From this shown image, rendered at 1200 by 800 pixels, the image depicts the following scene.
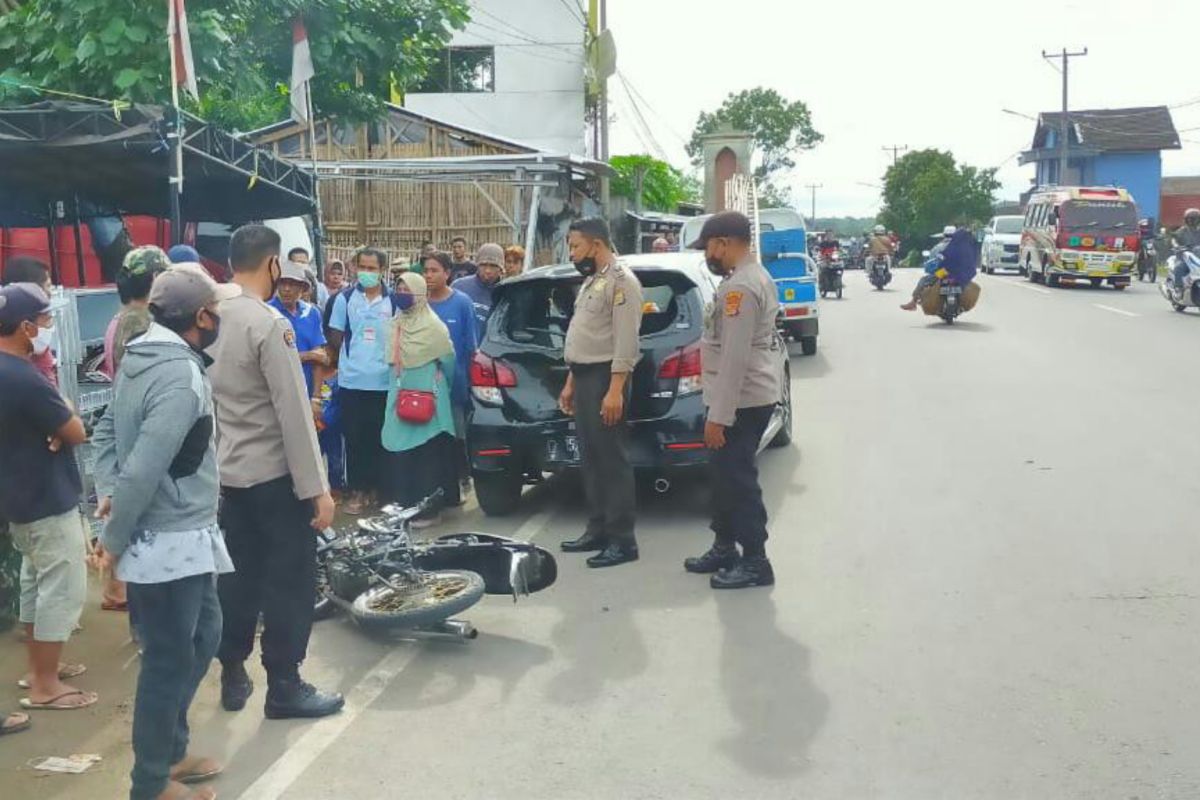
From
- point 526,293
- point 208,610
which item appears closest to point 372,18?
point 526,293

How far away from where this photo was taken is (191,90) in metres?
9.48

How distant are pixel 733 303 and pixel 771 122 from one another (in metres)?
72.0

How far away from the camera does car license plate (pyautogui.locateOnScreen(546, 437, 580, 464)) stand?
7961 millimetres

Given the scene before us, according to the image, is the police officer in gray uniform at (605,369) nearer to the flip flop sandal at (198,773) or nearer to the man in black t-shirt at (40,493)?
the man in black t-shirt at (40,493)

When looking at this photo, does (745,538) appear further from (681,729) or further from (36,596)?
(36,596)

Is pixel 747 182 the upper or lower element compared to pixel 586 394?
upper

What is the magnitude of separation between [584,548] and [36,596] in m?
3.16

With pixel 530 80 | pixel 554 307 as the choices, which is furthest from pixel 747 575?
pixel 530 80

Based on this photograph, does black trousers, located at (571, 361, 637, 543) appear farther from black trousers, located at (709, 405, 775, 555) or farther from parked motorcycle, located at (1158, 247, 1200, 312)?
parked motorcycle, located at (1158, 247, 1200, 312)

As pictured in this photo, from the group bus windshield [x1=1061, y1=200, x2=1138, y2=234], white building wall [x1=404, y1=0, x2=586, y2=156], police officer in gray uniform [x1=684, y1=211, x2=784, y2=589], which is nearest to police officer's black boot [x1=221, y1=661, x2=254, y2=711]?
police officer in gray uniform [x1=684, y1=211, x2=784, y2=589]

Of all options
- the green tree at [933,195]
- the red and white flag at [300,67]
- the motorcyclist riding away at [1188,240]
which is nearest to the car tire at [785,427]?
the red and white flag at [300,67]

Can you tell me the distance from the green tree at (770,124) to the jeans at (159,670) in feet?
239

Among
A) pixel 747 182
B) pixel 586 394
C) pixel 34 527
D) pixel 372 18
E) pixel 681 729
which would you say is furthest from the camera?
pixel 747 182

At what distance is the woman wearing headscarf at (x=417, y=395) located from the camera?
26.1ft
